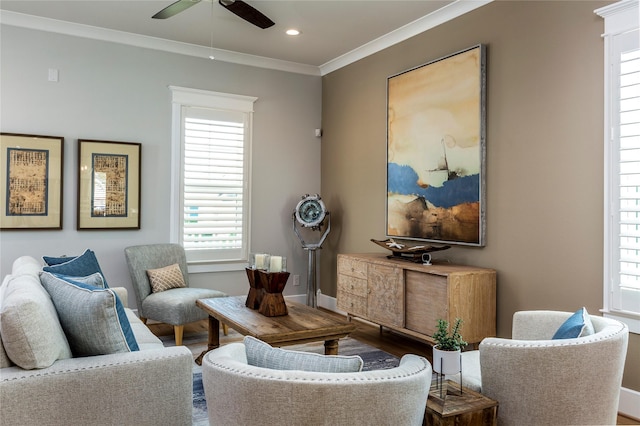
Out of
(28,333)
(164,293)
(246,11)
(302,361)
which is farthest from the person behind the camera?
(164,293)

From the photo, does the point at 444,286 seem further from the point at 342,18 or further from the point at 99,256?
the point at 99,256

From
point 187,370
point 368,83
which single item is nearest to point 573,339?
point 187,370

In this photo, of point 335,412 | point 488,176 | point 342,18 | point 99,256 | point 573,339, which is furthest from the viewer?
point 99,256

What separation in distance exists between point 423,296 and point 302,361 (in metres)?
2.49

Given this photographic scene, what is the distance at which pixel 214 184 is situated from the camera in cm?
548

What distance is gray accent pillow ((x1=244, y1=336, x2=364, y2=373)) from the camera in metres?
1.43

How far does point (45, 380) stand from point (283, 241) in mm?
4300

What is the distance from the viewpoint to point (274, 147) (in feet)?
19.3

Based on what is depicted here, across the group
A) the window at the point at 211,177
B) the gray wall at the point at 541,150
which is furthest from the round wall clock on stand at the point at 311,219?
the gray wall at the point at 541,150

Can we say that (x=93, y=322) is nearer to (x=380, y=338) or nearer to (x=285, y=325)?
(x=285, y=325)

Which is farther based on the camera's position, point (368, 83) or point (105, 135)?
point (368, 83)

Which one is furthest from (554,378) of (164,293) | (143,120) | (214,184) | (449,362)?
(143,120)

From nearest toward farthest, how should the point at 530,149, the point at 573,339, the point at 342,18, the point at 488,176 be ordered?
the point at 573,339
the point at 530,149
the point at 488,176
the point at 342,18

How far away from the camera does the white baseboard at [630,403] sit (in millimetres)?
2891
